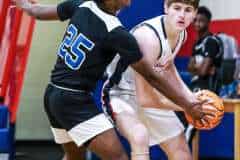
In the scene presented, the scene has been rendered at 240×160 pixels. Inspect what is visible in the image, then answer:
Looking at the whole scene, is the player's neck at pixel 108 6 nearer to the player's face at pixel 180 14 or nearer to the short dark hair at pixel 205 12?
the player's face at pixel 180 14

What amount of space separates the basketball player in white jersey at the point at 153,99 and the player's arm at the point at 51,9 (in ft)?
1.51

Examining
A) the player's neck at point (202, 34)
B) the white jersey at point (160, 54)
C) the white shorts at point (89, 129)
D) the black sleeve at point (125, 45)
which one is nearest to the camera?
the black sleeve at point (125, 45)

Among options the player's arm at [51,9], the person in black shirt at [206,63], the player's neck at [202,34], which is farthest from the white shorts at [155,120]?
the player's neck at [202,34]

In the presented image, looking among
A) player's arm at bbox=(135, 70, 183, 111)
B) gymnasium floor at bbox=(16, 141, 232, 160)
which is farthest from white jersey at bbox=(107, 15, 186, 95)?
gymnasium floor at bbox=(16, 141, 232, 160)

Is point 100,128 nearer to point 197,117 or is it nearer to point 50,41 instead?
point 197,117

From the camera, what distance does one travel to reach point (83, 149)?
448 centimetres

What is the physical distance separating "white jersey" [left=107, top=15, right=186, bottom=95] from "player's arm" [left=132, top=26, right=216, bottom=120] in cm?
9

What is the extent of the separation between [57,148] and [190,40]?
2.25m

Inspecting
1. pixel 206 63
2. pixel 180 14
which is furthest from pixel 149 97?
pixel 206 63

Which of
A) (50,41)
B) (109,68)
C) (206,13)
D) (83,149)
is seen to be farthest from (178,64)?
(83,149)

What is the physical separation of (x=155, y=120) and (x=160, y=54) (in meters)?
0.52

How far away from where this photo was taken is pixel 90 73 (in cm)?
422

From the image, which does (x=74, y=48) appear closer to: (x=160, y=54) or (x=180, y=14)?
(x=160, y=54)

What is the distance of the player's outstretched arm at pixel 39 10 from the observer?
15.2ft
